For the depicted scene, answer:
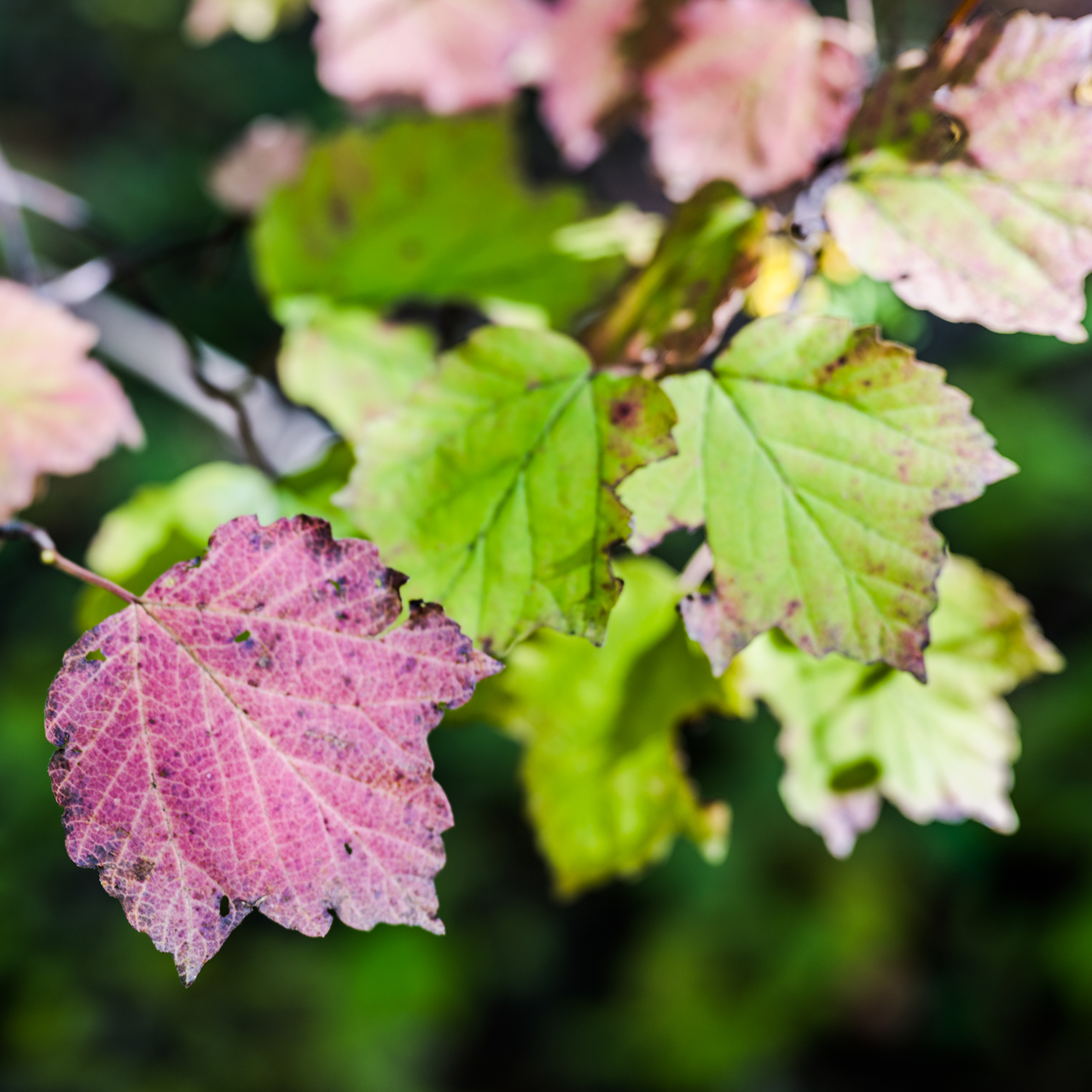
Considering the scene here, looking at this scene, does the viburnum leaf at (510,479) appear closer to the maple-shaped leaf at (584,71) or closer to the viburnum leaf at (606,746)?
the viburnum leaf at (606,746)

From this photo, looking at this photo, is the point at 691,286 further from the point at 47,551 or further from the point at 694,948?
Result: the point at 694,948

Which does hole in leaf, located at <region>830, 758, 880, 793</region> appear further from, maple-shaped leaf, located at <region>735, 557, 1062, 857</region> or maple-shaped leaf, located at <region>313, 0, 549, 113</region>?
maple-shaped leaf, located at <region>313, 0, 549, 113</region>

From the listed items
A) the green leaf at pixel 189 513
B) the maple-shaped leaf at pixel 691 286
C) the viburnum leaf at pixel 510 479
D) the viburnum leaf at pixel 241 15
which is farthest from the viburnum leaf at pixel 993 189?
the viburnum leaf at pixel 241 15

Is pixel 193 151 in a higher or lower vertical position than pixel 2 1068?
higher

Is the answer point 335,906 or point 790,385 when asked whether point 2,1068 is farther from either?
point 790,385

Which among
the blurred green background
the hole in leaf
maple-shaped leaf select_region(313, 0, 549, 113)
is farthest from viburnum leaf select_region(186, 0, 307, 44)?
the blurred green background

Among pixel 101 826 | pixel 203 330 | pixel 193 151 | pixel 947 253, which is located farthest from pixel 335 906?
pixel 193 151
